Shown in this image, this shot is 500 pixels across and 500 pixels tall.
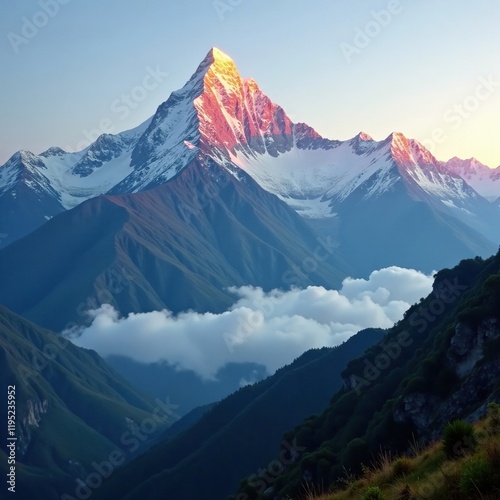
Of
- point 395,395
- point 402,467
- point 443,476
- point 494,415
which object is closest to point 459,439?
point 443,476

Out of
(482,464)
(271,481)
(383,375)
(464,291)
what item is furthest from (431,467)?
→ (464,291)

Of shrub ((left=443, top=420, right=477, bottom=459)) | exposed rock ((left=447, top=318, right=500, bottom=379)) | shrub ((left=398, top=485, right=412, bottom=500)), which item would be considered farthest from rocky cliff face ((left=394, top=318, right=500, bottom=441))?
shrub ((left=398, top=485, right=412, bottom=500))

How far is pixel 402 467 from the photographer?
22.5 metres

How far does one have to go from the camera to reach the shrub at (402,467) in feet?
73.3

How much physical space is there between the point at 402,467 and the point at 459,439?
2.57 metres

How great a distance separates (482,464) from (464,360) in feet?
209

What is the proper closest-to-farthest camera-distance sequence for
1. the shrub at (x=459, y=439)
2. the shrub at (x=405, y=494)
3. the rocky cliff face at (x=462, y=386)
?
1. the shrub at (x=405, y=494)
2. the shrub at (x=459, y=439)
3. the rocky cliff face at (x=462, y=386)

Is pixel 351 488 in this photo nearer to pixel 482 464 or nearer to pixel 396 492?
pixel 396 492

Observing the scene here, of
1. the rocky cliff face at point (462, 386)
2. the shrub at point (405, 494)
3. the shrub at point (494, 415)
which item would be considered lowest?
the rocky cliff face at point (462, 386)

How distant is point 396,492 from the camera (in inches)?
778

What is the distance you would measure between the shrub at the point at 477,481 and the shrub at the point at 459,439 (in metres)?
3.06

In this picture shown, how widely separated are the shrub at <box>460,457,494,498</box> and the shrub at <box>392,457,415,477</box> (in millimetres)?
4896

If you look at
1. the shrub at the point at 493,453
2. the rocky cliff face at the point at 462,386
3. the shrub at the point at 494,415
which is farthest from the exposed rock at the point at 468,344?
the shrub at the point at 493,453

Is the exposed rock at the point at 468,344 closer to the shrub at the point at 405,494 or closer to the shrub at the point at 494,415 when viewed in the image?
the shrub at the point at 494,415
